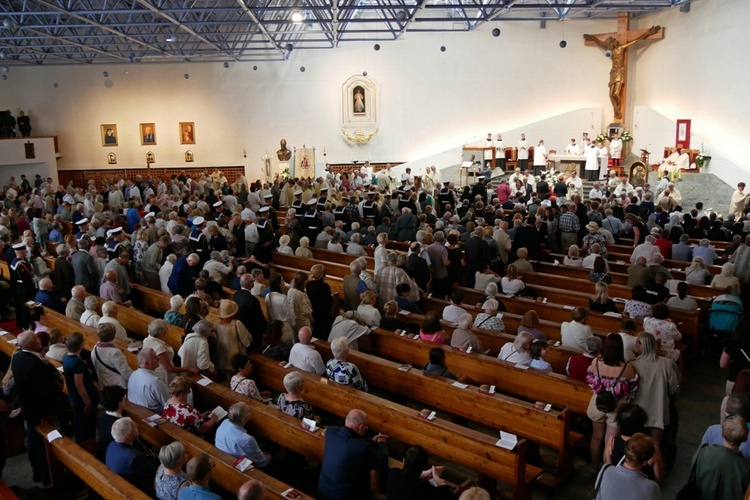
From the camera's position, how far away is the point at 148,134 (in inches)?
1014

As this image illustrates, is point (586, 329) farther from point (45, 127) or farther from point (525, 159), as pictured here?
point (45, 127)

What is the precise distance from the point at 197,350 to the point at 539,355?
3.42 m

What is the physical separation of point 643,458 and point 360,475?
1.92m

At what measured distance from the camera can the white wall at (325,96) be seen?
25250 mm

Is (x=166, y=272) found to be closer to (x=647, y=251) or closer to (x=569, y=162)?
(x=647, y=251)

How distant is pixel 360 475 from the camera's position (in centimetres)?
446

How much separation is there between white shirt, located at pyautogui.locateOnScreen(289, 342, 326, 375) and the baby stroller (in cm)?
493

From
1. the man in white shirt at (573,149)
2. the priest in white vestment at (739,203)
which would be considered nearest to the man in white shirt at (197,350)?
the priest in white vestment at (739,203)

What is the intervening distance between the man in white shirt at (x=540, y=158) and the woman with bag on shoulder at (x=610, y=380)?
1849 centimetres

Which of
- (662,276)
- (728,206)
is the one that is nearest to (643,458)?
(662,276)

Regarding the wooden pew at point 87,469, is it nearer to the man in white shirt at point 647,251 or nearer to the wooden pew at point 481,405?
the wooden pew at point 481,405

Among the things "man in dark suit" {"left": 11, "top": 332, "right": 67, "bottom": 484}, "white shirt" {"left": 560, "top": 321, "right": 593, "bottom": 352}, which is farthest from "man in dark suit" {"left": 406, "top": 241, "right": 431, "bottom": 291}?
"man in dark suit" {"left": 11, "top": 332, "right": 67, "bottom": 484}

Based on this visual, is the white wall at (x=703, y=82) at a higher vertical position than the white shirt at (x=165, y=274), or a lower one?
higher

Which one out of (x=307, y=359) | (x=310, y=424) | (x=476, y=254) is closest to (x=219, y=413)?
(x=310, y=424)
